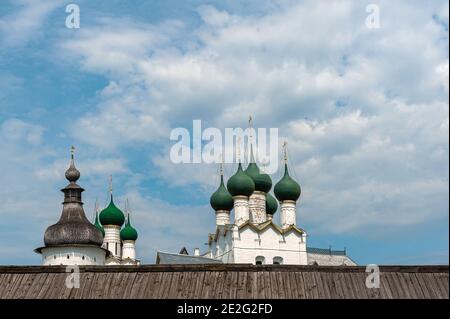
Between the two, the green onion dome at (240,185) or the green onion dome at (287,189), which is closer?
the green onion dome at (240,185)

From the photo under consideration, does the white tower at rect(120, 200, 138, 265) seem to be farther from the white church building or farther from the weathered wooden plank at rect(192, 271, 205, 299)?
the weathered wooden plank at rect(192, 271, 205, 299)

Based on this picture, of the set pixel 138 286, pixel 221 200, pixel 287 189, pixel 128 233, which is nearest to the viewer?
pixel 138 286

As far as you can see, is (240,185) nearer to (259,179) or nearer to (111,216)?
(259,179)

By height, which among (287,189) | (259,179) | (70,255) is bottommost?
(70,255)

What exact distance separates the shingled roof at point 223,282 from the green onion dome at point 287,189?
31.5 m

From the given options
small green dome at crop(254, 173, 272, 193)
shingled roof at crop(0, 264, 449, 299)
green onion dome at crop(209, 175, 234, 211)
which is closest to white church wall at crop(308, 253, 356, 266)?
small green dome at crop(254, 173, 272, 193)

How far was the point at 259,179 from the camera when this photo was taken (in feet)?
158

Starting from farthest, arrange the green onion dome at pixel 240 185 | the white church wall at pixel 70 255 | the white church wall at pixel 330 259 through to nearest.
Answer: the white church wall at pixel 330 259 → the green onion dome at pixel 240 185 → the white church wall at pixel 70 255

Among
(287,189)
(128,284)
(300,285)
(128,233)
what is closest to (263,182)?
(287,189)

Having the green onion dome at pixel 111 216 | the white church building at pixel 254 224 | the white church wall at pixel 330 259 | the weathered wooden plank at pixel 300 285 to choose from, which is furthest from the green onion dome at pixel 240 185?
the weathered wooden plank at pixel 300 285

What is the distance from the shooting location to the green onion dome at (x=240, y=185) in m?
45.3

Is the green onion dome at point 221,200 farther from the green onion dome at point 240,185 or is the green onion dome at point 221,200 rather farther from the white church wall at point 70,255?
the white church wall at point 70,255

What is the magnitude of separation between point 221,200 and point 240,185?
3115 millimetres
